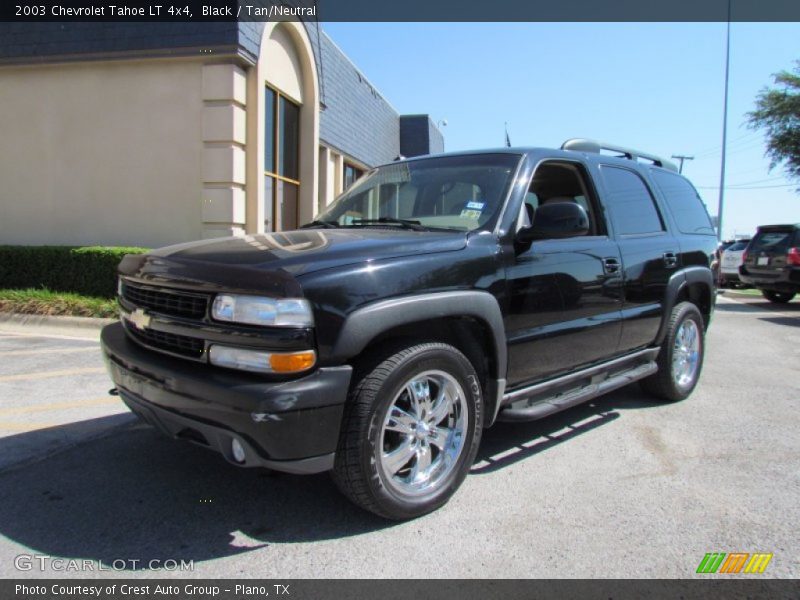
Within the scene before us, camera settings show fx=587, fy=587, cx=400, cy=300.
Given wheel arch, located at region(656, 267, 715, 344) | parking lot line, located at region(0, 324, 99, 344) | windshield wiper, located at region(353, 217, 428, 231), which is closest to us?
windshield wiper, located at region(353, 217, 428, 231)

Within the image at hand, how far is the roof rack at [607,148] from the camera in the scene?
14.4 ft

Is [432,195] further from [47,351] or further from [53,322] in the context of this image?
[53,322]

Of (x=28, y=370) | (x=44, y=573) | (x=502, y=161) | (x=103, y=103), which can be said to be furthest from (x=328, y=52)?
(x=44, y=573)

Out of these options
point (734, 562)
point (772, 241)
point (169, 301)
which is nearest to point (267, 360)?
point (169, 301)

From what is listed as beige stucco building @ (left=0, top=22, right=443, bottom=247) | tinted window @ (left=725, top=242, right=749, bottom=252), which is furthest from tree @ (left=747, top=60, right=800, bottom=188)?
beige stucco building @ (left=0, top=22, right=443, bottom=247)

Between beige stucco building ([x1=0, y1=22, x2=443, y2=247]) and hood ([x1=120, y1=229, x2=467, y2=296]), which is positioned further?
beige stucco building ([x1=0, y1=22, x2=443, y2=247])

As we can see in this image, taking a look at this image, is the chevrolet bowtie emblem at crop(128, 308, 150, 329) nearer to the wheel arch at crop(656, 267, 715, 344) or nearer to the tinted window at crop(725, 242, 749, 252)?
the wheel arch at crop(656, 267, 715, 344)

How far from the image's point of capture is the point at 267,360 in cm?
245

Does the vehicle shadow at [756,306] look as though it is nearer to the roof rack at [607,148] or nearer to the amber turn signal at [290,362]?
the roof rack at [607,148]

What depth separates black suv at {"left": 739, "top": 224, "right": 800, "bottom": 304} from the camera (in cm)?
1220

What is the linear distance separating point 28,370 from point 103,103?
607cm

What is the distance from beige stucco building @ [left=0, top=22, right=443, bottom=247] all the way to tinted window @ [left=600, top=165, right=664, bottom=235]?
679 centimetres

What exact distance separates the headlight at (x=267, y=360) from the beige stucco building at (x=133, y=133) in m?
7.56

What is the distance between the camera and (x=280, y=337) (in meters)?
2.43
